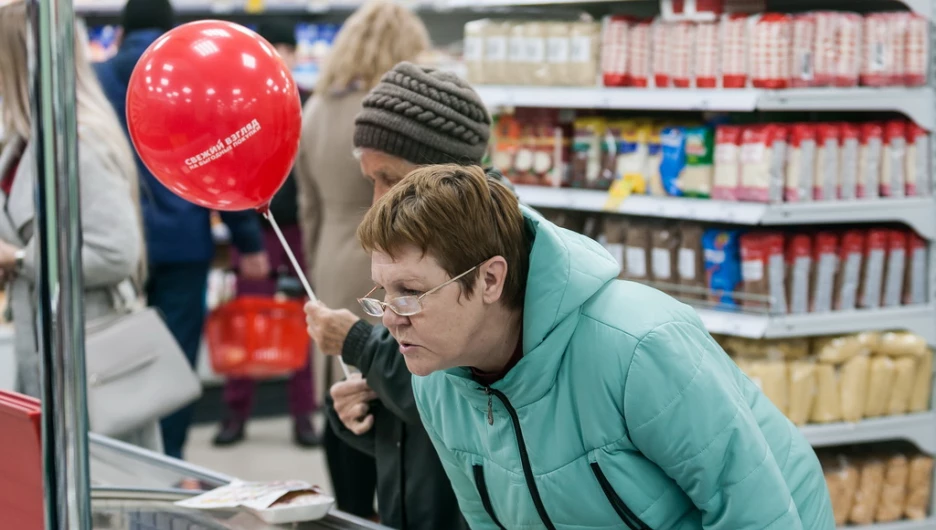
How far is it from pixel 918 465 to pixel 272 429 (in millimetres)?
3351

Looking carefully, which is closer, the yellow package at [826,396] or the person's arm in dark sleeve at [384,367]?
the person's arm in dark sleeve at [384,367]

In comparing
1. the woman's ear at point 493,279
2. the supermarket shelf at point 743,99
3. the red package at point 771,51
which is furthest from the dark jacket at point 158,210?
the woman's ear at point 493,279

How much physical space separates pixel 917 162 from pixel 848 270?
1.38 ft

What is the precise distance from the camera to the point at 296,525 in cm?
184

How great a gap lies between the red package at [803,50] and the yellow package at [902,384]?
0.98 m

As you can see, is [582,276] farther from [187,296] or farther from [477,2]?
[187,296]

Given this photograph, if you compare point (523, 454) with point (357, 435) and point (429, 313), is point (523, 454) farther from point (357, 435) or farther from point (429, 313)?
point (357, 435)

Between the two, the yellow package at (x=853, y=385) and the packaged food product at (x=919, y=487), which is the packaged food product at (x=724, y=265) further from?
the packaged food product at (x=919, y=487)

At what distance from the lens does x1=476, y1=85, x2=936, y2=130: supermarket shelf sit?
3312 mm

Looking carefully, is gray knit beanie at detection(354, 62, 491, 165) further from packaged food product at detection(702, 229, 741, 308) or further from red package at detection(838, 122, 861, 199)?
red package at detection(838, 122, 861, 199)

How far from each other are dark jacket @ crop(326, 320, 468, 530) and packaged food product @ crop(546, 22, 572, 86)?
80.8 inches

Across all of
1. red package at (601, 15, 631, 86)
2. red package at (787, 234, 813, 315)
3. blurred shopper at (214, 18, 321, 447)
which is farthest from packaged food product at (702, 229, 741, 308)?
blurred shopper at (214, 18, 321, 447)

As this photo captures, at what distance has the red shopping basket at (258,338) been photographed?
18.1 feet

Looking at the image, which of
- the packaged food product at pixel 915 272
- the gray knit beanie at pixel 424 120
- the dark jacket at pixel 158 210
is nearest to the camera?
the gray knit beanie at pixel 424 120
